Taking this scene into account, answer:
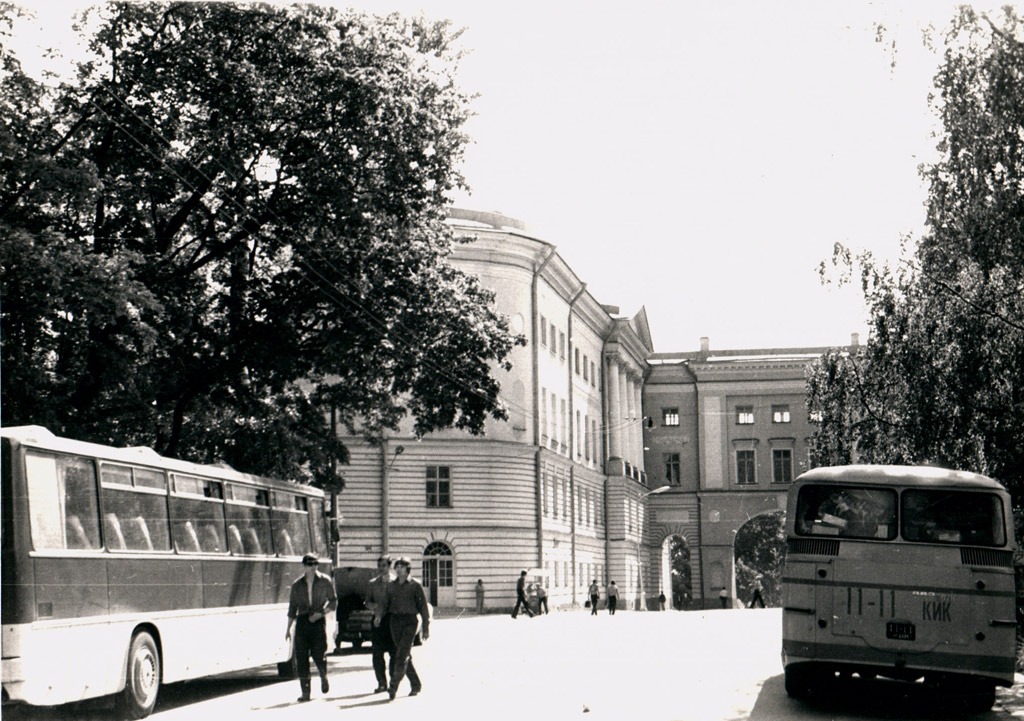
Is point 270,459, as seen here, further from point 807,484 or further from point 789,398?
point 789,398

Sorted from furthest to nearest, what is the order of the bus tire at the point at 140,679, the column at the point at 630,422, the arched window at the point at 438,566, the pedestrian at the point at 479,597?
the column at the point at 630,422 → the arched window at the point at 438,566 → the pedestrian at the point at 479,597 → the bus tire at the point at 140,679

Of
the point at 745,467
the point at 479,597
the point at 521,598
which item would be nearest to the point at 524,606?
the point at 479,597

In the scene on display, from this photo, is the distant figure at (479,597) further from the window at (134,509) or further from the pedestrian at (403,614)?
the window at (134,509)

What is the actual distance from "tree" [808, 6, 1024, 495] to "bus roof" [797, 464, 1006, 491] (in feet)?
Result: 10.4

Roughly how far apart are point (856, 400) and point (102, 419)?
20252 mm

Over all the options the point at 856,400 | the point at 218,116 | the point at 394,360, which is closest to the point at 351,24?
the point at 218,116

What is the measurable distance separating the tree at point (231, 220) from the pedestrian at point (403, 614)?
703 centimetres

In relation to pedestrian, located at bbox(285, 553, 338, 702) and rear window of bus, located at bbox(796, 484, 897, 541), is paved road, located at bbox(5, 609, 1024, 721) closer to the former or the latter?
pedestrian, located at bbox(285, 553, 338, 702)

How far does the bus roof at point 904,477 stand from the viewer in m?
16.2

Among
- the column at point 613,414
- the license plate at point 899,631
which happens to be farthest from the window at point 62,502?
the column at point 613,414

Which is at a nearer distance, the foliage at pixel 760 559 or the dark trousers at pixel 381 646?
the dark trousers at pixel 381 646

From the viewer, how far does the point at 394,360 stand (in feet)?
91.7

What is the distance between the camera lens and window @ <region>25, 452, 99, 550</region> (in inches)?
553

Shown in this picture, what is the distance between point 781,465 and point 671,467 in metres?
7.17
